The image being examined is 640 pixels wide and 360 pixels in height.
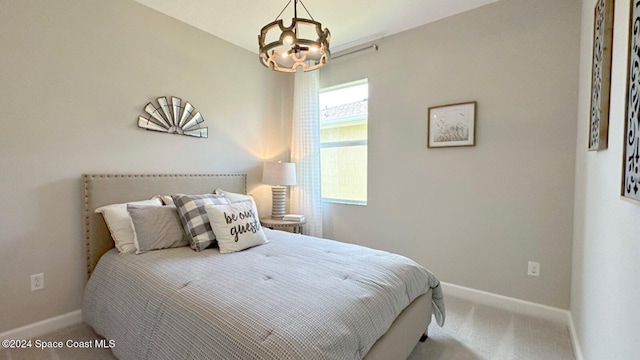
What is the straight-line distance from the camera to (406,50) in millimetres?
2707

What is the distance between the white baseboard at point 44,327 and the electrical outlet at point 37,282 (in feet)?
0.80

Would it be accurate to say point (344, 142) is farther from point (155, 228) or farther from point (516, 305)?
point (516, 305)

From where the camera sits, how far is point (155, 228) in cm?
192

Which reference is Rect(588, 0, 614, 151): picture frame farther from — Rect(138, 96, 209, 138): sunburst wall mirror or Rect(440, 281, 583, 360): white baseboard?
Rect(138, 96, 209, 138): sunburst wall mirror

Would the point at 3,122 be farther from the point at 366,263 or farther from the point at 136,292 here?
the point at 366,263

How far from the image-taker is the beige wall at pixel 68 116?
5.80 ft

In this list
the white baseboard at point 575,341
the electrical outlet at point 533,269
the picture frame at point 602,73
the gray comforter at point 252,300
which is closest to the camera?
the gray comforter at point 252,300

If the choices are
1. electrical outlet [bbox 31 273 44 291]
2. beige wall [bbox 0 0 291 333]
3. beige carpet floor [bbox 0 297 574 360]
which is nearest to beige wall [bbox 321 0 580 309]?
beige carpet floor [bbox 0 297 574 360]

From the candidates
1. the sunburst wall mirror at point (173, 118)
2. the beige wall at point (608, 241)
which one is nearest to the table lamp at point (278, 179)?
the sunburst wall mirror at point (173, 118)

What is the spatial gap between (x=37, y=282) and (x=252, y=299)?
1823 mm

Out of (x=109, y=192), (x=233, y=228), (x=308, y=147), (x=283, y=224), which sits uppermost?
(x=308, y=147)

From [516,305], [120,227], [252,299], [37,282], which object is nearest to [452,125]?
[516,305]

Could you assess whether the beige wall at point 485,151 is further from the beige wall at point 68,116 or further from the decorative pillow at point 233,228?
the beige wall at point 68,116

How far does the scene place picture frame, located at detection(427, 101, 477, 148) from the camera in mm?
2379
